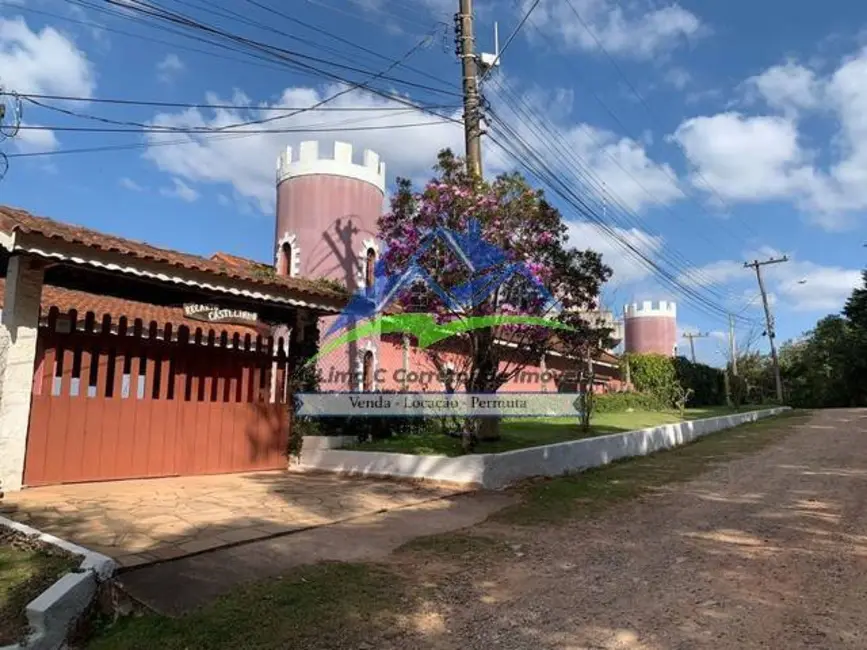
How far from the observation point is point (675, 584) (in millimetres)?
5133

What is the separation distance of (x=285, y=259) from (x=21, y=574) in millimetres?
15784

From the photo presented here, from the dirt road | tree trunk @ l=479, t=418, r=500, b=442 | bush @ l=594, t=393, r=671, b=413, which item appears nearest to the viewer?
the dirt road

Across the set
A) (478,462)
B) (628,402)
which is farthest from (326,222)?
(628,402)

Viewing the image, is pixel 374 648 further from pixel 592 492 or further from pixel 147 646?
pixel 592 492

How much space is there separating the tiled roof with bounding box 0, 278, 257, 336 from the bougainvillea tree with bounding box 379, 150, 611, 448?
3.28m

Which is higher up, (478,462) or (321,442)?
(321,442)

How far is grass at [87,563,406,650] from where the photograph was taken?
3.96m

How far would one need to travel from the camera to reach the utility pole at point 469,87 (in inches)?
484

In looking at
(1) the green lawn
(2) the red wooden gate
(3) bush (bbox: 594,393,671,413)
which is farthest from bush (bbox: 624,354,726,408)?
(2) the red wooden gate

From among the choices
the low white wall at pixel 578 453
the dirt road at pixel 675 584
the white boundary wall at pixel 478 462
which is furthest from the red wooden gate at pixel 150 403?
the dirt road at pixel 675 584

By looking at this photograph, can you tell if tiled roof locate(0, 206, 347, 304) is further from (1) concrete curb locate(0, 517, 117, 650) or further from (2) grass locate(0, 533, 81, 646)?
(1) concrete curb locate(0, 517, 117, 650)

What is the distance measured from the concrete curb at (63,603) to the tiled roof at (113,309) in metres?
4.51

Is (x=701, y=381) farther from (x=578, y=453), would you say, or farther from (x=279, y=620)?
(x=279, y=620)

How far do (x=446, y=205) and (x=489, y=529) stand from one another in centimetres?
551
